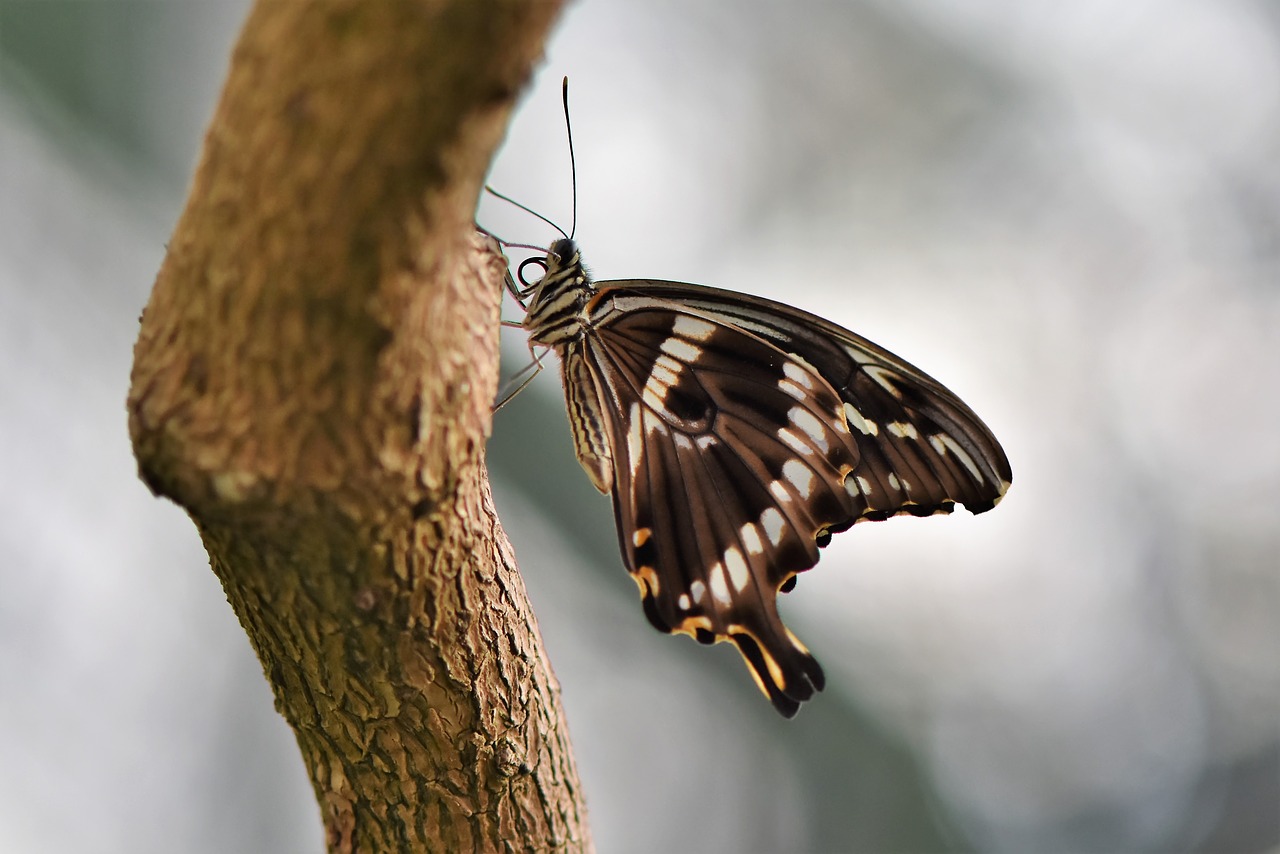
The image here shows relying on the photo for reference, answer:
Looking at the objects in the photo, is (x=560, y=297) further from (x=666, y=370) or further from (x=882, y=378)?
(x=882, y=378)

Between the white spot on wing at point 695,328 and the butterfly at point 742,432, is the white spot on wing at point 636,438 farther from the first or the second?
the white spot on wing at point 695,328

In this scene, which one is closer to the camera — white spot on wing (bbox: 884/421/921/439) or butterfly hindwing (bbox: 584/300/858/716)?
butterfly hindwing (bbox: 584/300/858/716)

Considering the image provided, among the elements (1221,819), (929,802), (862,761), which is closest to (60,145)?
(862,761)

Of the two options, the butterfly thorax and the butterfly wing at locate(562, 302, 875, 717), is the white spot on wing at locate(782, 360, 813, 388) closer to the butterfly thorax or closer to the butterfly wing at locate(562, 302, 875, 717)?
the butterfly wing at locate(562, 302, 875, 717)

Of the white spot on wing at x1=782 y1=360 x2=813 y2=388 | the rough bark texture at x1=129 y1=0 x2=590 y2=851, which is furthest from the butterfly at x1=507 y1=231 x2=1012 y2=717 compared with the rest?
the rough bark texture at x1=129 y1=0 x2=590 y2=851

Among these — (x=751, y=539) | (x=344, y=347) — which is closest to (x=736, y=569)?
(x=751, y=539)

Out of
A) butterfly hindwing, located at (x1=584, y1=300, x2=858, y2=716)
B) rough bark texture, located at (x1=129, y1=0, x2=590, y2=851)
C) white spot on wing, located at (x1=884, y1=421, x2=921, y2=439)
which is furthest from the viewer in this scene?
white spot on wing, located at (x1=884, y1=421, x2=921, y2=439)

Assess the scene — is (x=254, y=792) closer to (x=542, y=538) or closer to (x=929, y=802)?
(x=542, y=538)
